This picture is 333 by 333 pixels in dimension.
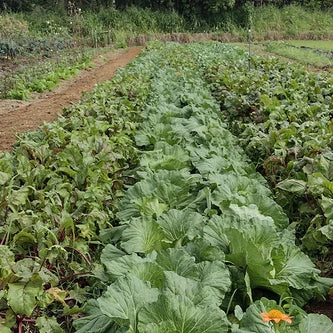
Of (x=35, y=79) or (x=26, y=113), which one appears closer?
(x=26, y=113)

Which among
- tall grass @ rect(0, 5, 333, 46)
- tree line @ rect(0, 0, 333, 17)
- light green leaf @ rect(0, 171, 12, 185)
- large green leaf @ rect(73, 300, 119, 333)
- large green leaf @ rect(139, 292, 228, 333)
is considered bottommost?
large green leaf @ rect(73, 300, 119, 333)

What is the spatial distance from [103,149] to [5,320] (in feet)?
6.86

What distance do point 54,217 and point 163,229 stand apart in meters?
0.77

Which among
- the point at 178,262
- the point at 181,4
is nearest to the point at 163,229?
the point at 178,262

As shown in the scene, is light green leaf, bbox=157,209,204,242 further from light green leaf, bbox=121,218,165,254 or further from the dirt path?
the dirt path

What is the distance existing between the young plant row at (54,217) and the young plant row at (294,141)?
1.43 meters

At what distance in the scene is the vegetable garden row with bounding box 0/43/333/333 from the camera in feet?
6.52

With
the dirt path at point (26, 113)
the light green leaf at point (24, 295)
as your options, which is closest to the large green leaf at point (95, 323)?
the light green leaf at point (24, 295)

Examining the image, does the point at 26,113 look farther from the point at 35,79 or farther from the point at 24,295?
the point at 24,295

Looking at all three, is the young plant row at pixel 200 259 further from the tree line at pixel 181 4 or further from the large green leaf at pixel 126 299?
the tree line at pixel 181 4

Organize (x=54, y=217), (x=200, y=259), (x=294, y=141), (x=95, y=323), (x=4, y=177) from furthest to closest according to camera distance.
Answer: (x=294, y=141)
(x=4, y=177)
(x=54, y=217)
(x=200, y=259)
(x=95, y=323)

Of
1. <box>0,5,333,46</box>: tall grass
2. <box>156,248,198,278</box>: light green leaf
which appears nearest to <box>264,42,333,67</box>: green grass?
<box>0,5,333,46</box>: tall grass

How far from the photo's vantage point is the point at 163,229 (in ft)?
8.96

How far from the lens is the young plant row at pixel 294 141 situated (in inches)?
131
